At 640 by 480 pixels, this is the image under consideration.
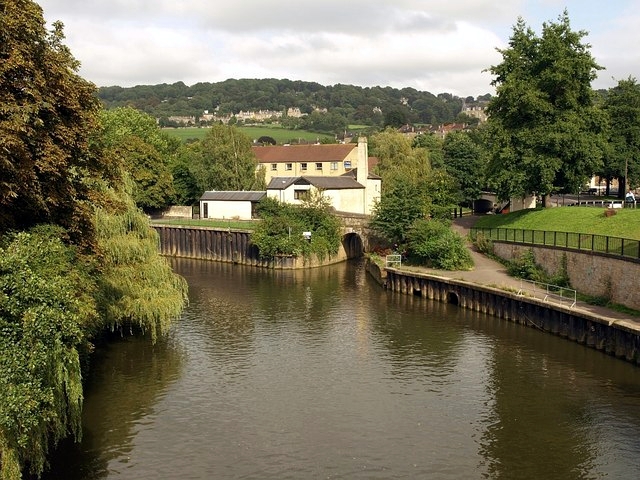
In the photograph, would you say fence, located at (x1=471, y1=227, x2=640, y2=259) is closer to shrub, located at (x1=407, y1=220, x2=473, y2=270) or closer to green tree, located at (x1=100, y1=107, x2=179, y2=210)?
shrub, located at (x1=407, y1=220, x2=473, y2=270)

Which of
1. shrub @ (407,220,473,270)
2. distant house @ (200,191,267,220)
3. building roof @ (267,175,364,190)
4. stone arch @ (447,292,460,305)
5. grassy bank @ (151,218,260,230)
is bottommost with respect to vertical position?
stone arch @ (447,292,460,305)

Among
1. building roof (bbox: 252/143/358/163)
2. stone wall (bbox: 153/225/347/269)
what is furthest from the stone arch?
building roof (bbox: 252/143/358/163)

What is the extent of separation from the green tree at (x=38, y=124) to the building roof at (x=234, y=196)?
57.9 metres

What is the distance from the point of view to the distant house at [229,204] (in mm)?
87188

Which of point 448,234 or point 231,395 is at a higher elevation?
point 448,234

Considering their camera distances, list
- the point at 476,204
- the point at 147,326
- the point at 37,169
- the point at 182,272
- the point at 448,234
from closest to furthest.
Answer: the point at 37,169 < the point at 147,326 < the point at 448,234 < the point at 182,272 < the point at 476,204

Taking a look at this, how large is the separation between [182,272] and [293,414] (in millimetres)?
42684

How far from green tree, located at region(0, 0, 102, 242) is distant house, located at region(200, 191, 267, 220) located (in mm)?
58117

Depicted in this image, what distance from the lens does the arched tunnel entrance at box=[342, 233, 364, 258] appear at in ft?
257

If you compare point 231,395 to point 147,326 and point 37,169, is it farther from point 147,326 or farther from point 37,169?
point 37,169

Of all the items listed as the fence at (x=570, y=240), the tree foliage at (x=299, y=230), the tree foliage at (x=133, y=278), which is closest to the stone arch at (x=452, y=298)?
the fence at (x=570, y=240)

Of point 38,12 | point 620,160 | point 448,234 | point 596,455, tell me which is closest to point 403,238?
point 448,234

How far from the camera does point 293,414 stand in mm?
30047

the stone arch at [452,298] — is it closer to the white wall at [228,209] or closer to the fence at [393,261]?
the fence at [393,261]
